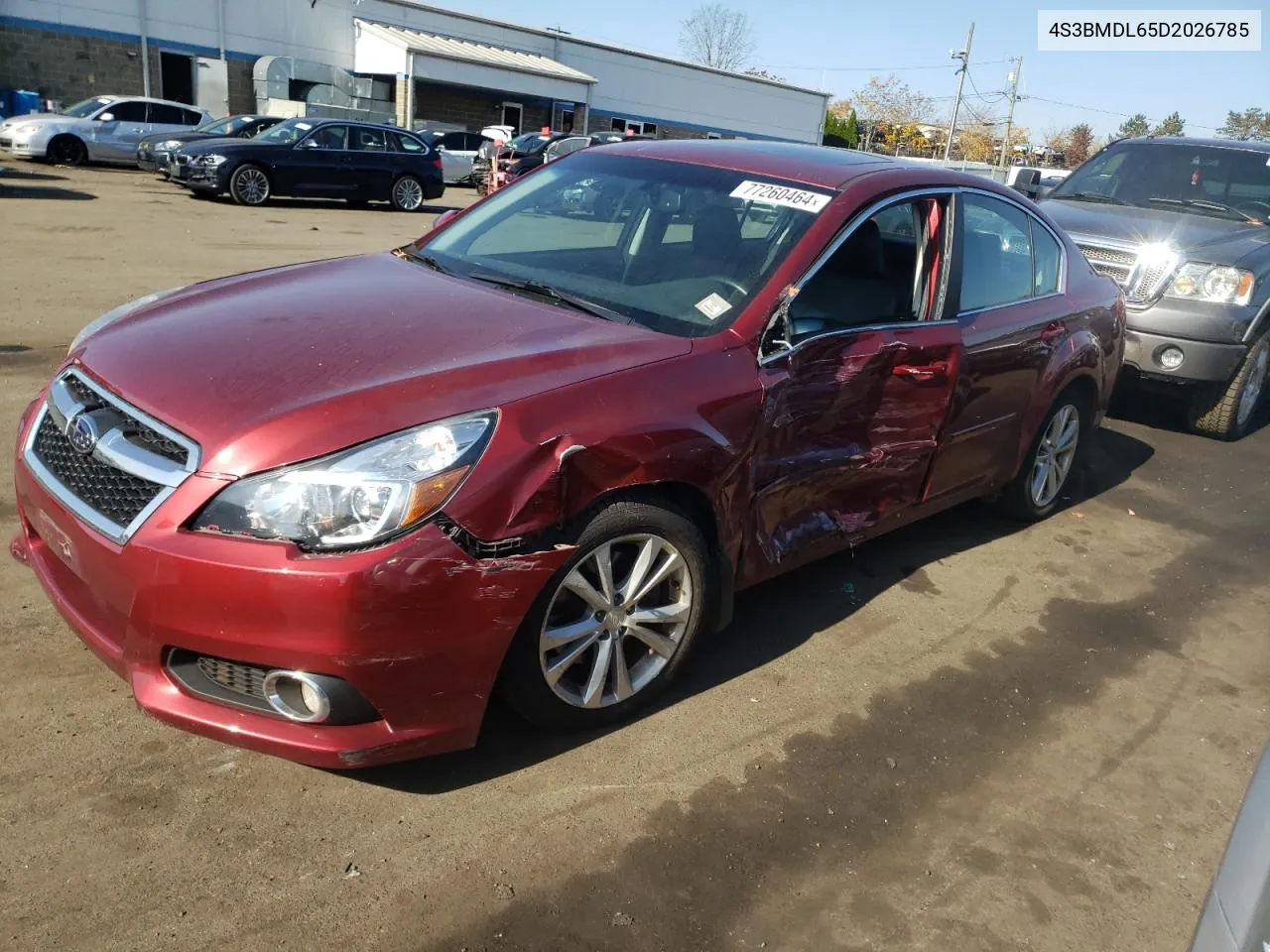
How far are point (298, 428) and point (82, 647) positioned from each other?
4.65 feet

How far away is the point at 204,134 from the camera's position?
20984 millimetres

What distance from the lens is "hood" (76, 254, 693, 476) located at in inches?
98.7

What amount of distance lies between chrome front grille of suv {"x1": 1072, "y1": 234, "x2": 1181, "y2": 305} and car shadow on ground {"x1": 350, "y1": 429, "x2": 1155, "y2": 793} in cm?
167

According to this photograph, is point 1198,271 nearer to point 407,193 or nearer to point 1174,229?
point 1174,229

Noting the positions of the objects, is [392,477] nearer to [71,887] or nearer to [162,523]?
[162,523]

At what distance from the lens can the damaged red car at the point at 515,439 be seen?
8.04 feet

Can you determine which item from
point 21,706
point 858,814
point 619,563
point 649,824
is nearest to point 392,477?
point 619,563

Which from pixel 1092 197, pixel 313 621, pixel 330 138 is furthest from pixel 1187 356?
pixel 330 138

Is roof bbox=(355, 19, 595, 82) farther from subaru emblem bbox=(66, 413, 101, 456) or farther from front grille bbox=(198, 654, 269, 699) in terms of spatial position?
front grille bbox=(198, 654, 269, 699)

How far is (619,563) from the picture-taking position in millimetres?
3004

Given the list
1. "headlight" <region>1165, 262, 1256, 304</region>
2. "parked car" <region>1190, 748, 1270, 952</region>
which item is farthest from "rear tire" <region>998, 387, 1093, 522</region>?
"parked car" <region>1190, 748, 1270, 952</region>

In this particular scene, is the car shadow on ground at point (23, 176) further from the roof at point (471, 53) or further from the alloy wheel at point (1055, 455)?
the alloy wheel at point (1055, 455)

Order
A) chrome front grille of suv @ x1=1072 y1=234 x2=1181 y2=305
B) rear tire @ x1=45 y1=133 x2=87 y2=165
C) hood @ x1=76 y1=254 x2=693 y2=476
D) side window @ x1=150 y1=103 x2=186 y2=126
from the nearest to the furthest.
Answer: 1. hood @ x1=76 y1=254 x2=693 y2=476
2. chrome front grille of suv @ x1=1072 y1=234 x2=1181 y2=305
3. rear tire @ x1=45 y1=133 x2=87 y2=165
4. side window @ x1=150 y1=103 x2=186 y2=126

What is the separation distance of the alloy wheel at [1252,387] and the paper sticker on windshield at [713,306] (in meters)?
5.69
